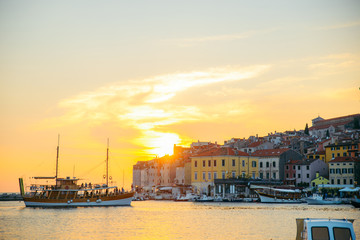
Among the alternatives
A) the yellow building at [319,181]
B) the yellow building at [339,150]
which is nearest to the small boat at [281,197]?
the yellow building at [319,181]

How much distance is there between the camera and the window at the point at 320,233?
20000 mm

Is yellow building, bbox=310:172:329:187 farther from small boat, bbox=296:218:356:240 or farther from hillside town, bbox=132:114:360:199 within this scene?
small boat, bbox=296:218:356:240

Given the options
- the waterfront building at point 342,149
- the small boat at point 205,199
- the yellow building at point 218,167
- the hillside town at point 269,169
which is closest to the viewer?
the small boat at point 205,199

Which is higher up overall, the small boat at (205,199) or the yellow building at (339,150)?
the yellow building at (339,150)

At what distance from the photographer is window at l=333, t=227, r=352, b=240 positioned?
20047 millimetres

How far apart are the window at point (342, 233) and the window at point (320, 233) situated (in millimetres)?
361

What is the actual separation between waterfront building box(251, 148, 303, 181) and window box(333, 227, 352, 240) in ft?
299

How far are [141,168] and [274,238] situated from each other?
453 ft

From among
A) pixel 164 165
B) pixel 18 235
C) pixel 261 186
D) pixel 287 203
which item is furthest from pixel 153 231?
pixel 164 165

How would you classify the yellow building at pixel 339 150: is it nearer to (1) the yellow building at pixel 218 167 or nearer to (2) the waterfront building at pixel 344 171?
(2) the waterfront building at pixel 344 171

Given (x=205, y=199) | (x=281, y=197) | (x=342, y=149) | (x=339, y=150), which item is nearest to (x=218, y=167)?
(x=205, y=199)

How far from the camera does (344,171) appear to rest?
102m

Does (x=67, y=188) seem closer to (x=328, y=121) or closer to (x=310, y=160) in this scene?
(x=310, y=160)

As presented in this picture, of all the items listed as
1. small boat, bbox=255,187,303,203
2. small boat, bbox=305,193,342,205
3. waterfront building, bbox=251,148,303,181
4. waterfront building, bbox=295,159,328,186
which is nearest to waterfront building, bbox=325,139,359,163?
waterfront building, bbox=295,159,328,186
